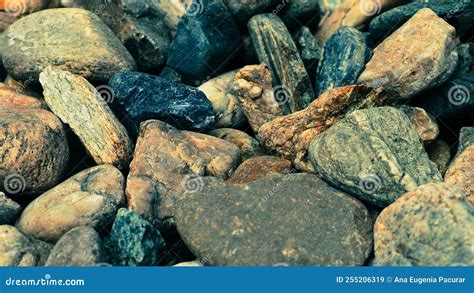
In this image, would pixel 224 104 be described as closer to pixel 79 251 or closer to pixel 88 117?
pixel 88 117

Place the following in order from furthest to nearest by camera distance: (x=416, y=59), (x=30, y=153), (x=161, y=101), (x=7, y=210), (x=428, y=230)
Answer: (x=161, y=101)
(x=416, y=59)
(x=30, y=153)
(x=7, y=210)
(x=428, y=230)

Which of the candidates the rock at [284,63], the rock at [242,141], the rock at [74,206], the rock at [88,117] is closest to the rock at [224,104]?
the rock at [242,141]

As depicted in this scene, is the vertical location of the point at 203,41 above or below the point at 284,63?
above

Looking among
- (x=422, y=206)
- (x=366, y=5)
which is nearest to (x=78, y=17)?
(x=366, y=5)

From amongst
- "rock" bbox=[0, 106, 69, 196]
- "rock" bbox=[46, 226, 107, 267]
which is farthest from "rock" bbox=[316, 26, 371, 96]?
"rock" bbox=[46, 226, 107, 267]

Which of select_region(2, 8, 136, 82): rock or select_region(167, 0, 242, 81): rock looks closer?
select_region(2, 8, 136, 82): rock

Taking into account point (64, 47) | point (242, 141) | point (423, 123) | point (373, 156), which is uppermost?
point (64, 47)

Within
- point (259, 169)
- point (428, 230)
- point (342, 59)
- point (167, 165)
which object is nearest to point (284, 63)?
point (342, 59)

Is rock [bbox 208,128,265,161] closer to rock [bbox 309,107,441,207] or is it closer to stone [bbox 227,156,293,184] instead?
stone [bbox 227,156,293,184]
